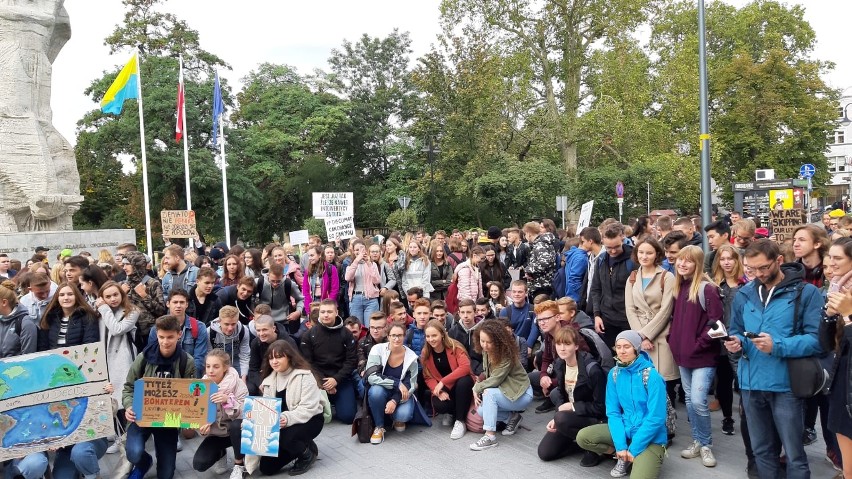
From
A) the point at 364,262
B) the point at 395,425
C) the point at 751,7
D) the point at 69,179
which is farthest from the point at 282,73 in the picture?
the point at 395,425

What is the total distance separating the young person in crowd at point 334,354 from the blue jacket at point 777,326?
12.6 feet

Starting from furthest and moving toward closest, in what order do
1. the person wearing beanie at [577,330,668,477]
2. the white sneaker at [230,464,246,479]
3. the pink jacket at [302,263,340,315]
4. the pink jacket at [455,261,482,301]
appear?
the pink jacket at [302,263,340,315] → the pink jacket at [455,261,482,301] → the white sneaker at [230,464,246,479] → the person wearing beanie at [577,330,668,477]

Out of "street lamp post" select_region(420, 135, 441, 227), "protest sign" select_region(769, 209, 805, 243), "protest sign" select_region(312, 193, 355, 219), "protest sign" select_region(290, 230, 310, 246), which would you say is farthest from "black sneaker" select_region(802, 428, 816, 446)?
"street lamp post" select_region(420, 135, 441, 227)

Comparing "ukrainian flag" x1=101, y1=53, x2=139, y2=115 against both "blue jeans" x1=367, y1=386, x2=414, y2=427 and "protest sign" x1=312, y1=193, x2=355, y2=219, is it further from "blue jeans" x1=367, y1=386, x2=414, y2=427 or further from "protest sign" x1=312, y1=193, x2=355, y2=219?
"blue jeans" x1=367, y1=386, x2=414, y2=427

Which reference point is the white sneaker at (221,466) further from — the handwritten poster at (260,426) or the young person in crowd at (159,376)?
the handwritten poster at (260,426)

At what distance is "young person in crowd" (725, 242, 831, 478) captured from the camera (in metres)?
4.32

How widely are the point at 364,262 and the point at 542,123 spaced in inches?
858

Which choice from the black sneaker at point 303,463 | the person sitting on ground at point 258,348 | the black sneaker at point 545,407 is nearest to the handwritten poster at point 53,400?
the person sitting on ground at point 258,348

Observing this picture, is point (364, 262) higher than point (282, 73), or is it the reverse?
point (282, 73)

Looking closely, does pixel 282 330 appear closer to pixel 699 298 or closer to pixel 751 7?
pixel 699 298

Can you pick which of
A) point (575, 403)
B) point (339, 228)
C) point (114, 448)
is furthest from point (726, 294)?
point (339, 228)

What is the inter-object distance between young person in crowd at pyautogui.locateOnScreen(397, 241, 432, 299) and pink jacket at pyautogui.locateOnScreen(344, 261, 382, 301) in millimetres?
415

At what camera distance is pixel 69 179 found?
17609 mm

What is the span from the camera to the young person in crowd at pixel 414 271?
9.71m
